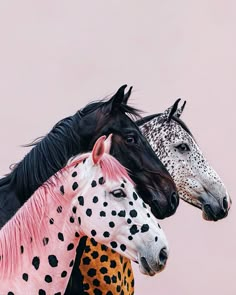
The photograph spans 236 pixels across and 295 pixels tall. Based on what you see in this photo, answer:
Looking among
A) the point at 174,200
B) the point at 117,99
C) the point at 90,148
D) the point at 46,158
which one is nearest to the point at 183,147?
the point at 174,200

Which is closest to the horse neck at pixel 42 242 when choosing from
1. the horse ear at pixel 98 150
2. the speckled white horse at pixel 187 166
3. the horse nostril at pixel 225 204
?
the horse ear at pixel 98 150

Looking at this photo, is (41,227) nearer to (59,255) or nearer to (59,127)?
(59,255)

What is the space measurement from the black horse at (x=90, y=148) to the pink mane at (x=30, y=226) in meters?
0.54

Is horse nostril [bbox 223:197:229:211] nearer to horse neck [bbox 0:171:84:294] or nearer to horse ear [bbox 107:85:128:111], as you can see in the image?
horse ear [bbox 107:85:128:111]

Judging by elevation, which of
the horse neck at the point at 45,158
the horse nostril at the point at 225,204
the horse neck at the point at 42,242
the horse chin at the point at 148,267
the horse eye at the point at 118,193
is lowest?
the horse nostril at the point at 225,204

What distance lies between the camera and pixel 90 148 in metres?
4.84

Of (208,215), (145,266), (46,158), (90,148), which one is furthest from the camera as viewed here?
(208,215)

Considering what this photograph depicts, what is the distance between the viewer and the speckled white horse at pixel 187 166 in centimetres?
575

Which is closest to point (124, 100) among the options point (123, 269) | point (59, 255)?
point (123, 269)

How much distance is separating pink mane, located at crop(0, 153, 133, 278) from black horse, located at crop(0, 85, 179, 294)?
54 centimetres

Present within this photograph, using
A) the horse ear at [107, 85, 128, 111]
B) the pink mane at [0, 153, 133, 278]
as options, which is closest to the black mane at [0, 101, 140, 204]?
the horse ear at [107, 85, 128, 111]

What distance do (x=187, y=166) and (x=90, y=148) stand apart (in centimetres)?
110

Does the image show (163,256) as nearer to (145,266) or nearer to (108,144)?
(145,266)

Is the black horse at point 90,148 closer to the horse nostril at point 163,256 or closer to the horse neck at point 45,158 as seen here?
the horse neck at point 45,158
